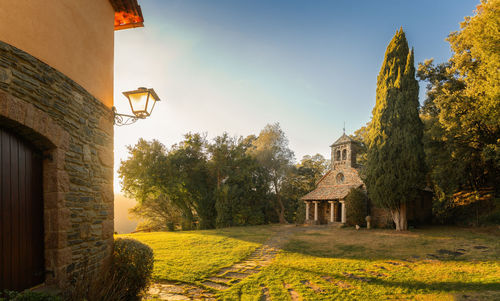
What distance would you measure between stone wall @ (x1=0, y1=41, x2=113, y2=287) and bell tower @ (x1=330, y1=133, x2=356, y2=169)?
61.2ft

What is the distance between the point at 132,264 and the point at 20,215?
6.70 feet

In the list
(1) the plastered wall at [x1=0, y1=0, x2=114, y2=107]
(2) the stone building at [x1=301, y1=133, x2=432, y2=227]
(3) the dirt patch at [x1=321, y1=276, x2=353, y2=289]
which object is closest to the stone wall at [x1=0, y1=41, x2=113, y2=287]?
(1) the plastered wall at [x1=0, y1=0, x2=114, y2=107]

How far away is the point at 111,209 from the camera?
4.56 metres

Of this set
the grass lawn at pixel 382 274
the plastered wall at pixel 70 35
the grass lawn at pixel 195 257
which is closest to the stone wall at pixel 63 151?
the plastered wall at pixel 70 35

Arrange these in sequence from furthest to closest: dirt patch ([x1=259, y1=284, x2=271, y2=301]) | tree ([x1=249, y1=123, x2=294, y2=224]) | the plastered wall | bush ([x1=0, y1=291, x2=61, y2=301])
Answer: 1. tree ([x1=249, y1=123, x2=294, y2=224])
2. dirt patch ([x1=259, y1=284, x2=271, y2=301])
3. the plastered wall
4. bush ([x1=0, y1=291, x2=61, y2=301])

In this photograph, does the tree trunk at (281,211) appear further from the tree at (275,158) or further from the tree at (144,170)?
the tree at (144,170)

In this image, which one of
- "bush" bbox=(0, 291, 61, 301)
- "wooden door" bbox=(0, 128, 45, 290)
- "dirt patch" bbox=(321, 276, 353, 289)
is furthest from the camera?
"dirt patch" bbox=(321, 276, 353, 289)

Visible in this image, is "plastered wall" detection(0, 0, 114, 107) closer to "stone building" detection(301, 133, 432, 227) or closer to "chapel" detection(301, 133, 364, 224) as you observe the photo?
"stone building" detection(301, 133, 432, 227)

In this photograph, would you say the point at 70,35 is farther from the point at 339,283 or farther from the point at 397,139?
the point at 397,139

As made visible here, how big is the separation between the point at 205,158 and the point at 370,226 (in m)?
13.6

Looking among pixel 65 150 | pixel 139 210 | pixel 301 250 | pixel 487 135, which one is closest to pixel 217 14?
pixel 65 150

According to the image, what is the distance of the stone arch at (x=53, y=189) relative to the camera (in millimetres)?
3018

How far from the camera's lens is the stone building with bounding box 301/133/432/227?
17.4 metres

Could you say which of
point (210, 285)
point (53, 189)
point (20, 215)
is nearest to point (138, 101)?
point (53, 189)
